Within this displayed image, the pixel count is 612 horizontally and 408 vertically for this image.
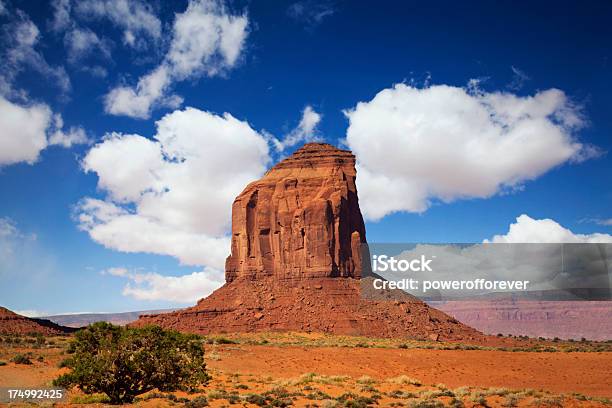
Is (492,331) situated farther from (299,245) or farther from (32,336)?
(32,336)

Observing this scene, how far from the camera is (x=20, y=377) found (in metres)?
30.1

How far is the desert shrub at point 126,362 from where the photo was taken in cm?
1980

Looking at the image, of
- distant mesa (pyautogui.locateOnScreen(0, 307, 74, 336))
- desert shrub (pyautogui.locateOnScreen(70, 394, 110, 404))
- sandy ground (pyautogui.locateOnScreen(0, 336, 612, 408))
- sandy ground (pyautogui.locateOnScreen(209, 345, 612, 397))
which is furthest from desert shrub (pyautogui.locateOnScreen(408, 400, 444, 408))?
distant mesa (pyautogui.locateOnScreen(0, 307, 74, 336))

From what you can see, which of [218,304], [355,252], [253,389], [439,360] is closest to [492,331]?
[355,252]

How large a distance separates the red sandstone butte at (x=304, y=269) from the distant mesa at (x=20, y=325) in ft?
36.6

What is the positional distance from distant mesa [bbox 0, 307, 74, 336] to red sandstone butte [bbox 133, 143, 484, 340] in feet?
36.6

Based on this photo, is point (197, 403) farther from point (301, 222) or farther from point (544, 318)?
point (544, 318)

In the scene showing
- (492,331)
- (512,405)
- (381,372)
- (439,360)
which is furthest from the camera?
(492,331)

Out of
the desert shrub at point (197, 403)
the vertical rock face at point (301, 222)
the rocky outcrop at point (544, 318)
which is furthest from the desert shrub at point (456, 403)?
the rocky outcrop at point (544, 318)

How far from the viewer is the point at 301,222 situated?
82250 millimetres

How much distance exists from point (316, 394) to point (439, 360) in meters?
24.0

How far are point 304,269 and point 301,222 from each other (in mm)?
7125

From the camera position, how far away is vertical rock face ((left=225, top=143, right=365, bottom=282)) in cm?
8088

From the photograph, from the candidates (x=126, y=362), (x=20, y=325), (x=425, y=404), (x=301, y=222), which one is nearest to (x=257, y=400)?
(x=126, y=362)
